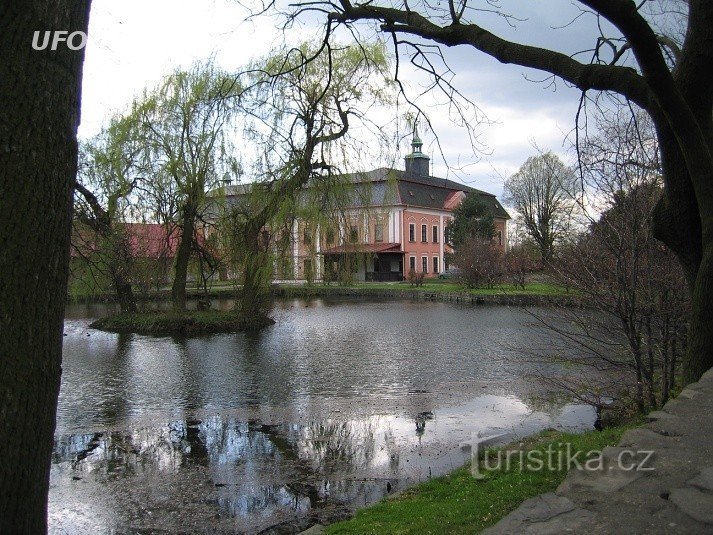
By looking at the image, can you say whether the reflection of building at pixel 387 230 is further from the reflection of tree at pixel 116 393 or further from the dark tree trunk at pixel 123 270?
the reflection of tree at pixel 116 393

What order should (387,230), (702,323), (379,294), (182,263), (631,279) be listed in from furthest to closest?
(387,230)
(379,294)
(182,263)
(631,279)
(702,323)

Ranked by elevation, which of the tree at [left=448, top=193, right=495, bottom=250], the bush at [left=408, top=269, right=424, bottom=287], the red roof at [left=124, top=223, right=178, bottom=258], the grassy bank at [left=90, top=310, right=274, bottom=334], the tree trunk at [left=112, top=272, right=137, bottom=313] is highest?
the tree at [left=448, top=193, right=495, bottom=250]

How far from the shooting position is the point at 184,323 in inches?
764

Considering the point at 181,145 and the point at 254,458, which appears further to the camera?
the point at 181,145

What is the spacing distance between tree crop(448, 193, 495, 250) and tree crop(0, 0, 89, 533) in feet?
141

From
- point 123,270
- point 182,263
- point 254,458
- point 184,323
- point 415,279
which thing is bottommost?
point 254,458

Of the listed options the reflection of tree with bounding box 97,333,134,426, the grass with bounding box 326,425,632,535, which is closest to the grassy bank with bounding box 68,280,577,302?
the reflection of tree with bounding box 97,333,134,426

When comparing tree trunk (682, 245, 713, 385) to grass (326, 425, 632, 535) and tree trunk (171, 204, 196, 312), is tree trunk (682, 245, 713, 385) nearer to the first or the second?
grass (326, 425, 632, 535)

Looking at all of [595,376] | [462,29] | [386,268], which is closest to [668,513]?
[462,29]

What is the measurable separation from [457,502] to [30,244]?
310 cm

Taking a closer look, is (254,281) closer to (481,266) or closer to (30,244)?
(30,244)

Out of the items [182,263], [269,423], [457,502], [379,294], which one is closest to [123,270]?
[182,263]

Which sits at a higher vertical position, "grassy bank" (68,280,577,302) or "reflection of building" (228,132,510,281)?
"reflection of building" (228,132,510,281)

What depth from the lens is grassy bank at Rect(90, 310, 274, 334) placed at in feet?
63.3
